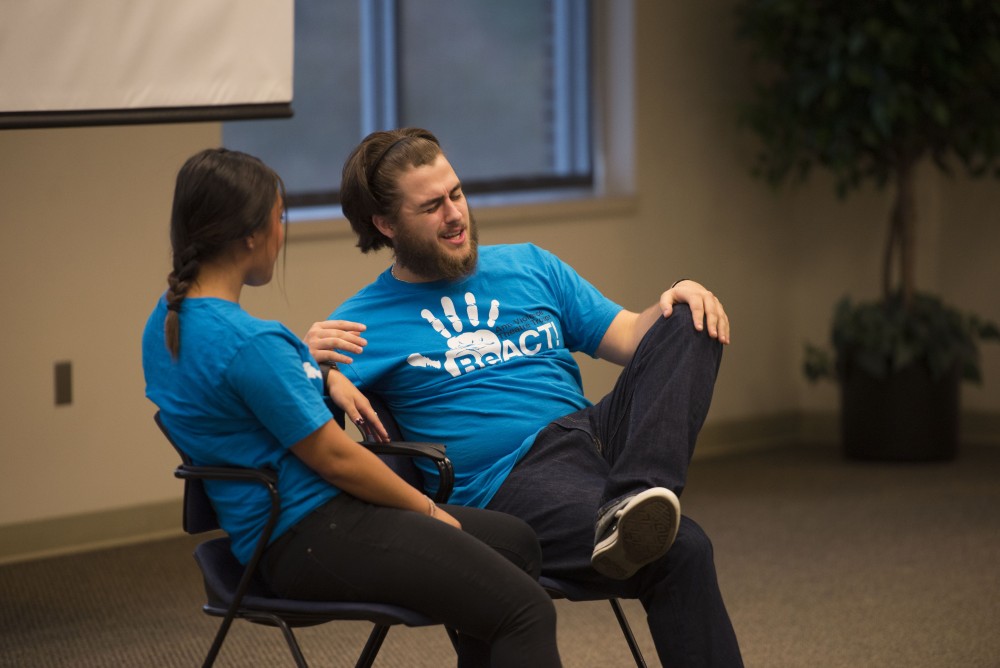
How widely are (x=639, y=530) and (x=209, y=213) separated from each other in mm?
780

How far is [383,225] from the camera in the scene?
8.42 feet

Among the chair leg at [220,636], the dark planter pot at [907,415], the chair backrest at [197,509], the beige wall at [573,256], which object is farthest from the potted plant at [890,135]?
the chair leg at [220,636]

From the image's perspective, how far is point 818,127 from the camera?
4.84 metres

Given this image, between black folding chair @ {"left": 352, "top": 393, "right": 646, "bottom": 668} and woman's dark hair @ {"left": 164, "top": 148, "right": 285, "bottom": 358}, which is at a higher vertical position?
woman's dark hair @ {"left": 164, "top": 148, "right": 285, "bottom": 358}

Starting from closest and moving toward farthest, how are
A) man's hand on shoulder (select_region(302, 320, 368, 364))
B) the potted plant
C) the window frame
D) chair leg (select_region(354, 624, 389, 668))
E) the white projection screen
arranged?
chair leg (select_region(354, 624, 389, 668)) < man's hand on shoulder (select_region(302, 320, 368, 364)) < the white projection screen < the potted plant < the window frame

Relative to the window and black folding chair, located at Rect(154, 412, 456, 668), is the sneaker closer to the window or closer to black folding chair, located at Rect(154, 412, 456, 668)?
black folding chair, located at Rect(154, 412, 456, 668)

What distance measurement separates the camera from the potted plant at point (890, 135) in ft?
15.1

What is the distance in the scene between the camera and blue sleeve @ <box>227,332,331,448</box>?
1880mm

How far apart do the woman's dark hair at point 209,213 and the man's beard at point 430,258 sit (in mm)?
576

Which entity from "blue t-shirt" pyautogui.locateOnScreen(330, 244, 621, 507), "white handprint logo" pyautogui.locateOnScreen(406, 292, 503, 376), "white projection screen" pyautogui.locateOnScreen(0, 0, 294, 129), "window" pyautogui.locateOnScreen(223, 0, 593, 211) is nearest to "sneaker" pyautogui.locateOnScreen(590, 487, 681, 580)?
"blue t-shirt" pyautogui.locateOnScreen(330, 244, 621, 507)

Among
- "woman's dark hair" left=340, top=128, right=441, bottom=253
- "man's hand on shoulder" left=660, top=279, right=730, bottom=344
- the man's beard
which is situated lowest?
"man's hand on shoulder" left=660, top=279, right=730, bottom=344

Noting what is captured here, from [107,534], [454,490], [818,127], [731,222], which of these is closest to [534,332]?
[454,490]

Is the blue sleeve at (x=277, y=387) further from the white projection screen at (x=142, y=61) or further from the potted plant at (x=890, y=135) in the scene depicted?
the potted plant at (x=890, y=135)

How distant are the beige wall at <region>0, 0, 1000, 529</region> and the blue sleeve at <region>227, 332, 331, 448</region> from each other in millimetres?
2105
